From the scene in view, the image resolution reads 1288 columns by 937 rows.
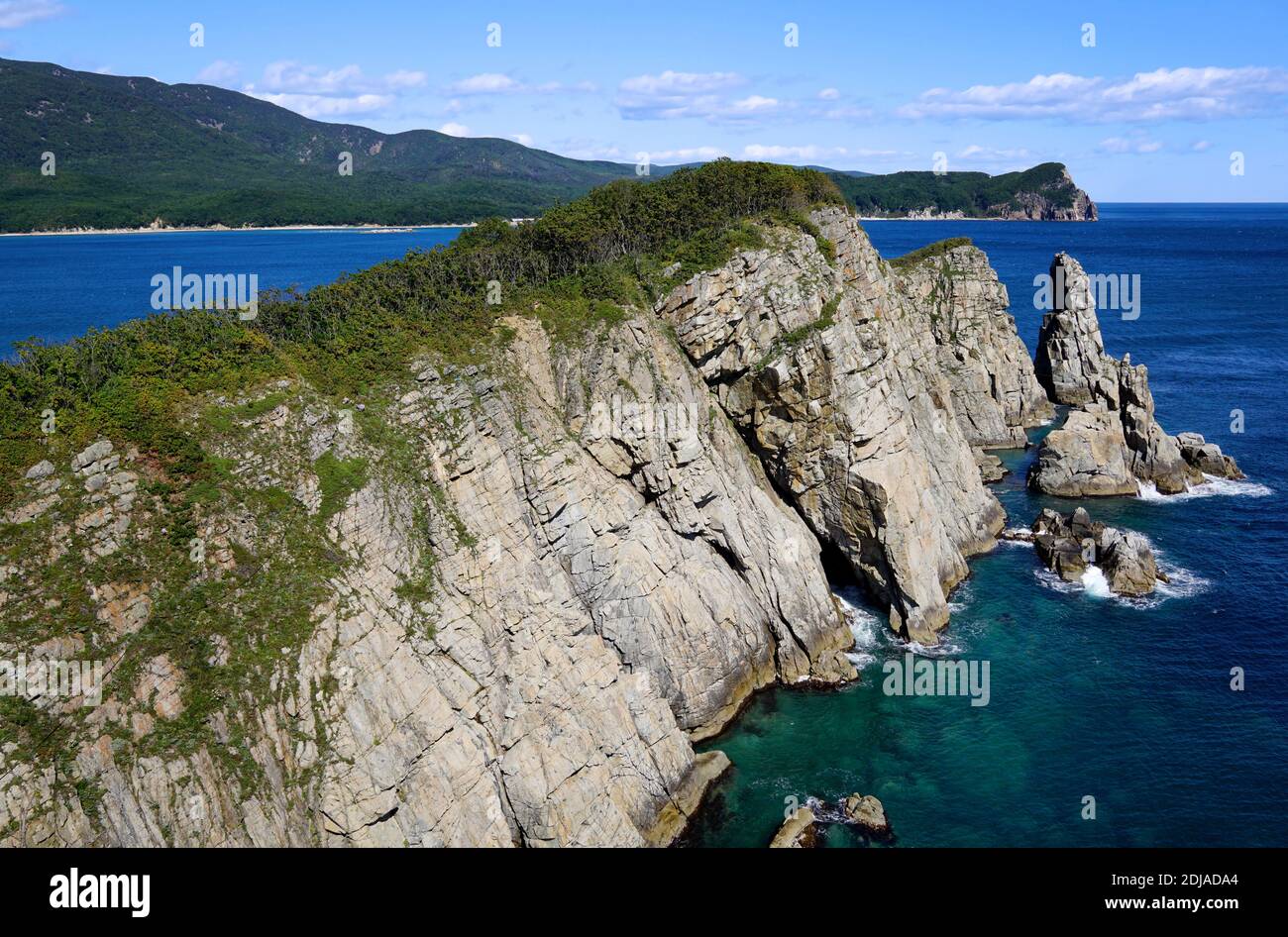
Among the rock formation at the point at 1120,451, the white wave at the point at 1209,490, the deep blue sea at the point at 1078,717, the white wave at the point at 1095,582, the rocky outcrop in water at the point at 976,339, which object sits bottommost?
the deep blue sea at the point at 1078,717

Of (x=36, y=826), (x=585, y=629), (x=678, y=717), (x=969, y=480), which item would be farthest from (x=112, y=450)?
(x=969, y=480)

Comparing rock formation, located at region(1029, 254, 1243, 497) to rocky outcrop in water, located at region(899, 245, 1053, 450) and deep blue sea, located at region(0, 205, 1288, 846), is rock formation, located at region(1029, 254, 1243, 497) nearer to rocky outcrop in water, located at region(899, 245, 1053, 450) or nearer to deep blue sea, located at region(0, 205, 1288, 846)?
deep blue sea, located at region(0, 205, 1288, 846)

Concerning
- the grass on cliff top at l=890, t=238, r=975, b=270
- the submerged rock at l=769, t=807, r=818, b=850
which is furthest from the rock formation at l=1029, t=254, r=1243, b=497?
the submerged rock at l=769, t=807, r=818, b=850

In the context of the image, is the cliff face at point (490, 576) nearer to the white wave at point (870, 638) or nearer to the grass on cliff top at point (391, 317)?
the white wave at point (870, 638)

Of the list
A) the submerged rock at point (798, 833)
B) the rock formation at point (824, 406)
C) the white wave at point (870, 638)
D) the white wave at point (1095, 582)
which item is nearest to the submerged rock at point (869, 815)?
the submerged rock at point (798, 833)
